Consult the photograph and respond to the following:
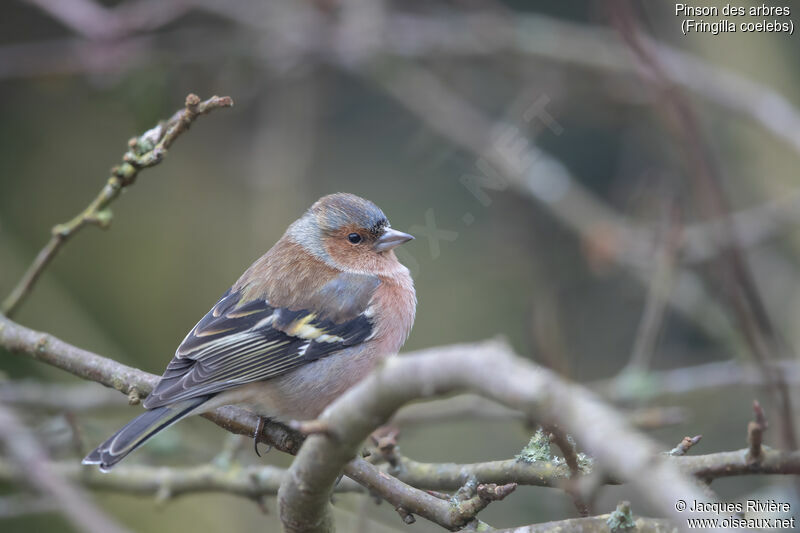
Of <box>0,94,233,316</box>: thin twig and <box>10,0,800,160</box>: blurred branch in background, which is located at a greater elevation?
<box>10,0,800,160</box>: blurred branch in background

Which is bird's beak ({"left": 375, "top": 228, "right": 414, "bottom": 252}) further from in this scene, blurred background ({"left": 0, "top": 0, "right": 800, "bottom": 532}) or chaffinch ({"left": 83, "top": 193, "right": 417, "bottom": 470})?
blurred background ({"left": 0, "top": 0, "right": 800, "bottom": 532})

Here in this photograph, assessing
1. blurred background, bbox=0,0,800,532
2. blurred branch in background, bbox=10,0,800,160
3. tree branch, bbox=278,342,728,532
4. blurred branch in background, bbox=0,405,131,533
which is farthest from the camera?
blurred branch in background, bbox=10,0,800,160

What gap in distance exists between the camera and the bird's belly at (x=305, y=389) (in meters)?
3.56

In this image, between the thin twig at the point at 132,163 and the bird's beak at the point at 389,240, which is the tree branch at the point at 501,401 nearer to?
the thin twig at the point at 132,163

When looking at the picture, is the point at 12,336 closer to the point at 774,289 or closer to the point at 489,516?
the point at 489,516

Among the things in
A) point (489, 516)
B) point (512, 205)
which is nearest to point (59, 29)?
point (512, 205)

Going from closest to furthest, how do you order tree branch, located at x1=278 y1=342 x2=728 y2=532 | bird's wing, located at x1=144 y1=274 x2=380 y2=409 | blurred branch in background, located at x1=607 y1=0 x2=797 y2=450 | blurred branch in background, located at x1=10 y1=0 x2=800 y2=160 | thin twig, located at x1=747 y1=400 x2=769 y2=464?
tree branch, located at x1=278 y1=342 x2=728 y2=532, thin twig, located at x1=747 y1=400 x2=769 y2=464, blurred branch in background, located at x1=607 y1=0 x2=797 y2=450, bird's wing, located at x1=144 y1=274 x2=380 y2=409, blurred branch in background, located at x1=10 y1=0 x2=800 y2=160

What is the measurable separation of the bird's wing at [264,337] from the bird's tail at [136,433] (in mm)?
94

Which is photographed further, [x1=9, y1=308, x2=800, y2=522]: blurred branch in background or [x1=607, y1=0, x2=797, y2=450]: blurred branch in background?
[x1=607, y1=0, x2=797, y2=450]: blurred branch in background

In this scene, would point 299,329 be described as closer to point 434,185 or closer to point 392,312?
point 392,312

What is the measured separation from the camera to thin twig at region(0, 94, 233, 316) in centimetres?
304

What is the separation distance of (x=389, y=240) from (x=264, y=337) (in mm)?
1005

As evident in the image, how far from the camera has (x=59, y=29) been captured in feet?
24.5

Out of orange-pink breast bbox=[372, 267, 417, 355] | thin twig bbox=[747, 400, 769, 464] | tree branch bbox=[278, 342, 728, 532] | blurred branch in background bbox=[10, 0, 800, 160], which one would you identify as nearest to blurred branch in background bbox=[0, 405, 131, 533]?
orange-pink breast bbox=[372, 267, 417, 355]
